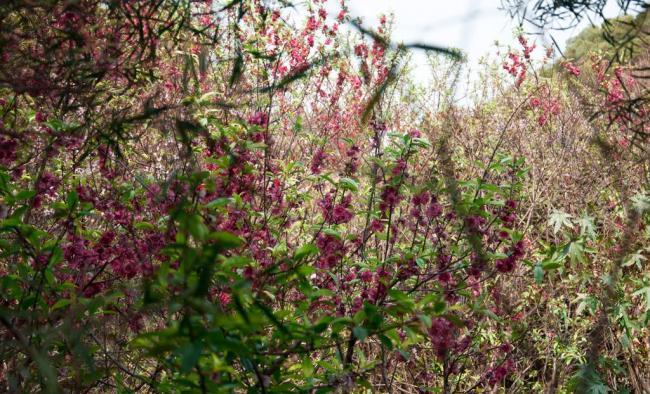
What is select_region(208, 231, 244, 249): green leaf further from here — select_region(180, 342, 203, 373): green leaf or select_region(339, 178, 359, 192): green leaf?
select_region(339, 178, 359, 192): green leaf

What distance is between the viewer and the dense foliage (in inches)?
77.2

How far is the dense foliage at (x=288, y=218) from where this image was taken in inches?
77.2

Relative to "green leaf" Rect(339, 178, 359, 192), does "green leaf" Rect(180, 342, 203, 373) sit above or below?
below

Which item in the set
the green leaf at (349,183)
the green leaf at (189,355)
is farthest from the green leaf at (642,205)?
the green leaf at (189,355)

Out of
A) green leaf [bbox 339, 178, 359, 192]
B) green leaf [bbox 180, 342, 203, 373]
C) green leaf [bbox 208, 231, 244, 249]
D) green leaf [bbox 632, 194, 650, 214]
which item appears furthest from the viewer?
green leaf [bbox 339, 178, 359, 192]

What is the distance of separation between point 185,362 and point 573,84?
5764 mm

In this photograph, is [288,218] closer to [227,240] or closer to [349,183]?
[349,183]

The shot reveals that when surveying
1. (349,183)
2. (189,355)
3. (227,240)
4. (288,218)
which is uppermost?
(288,218)

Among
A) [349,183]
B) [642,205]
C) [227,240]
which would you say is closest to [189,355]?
[227,240]

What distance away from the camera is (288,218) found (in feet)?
11.6

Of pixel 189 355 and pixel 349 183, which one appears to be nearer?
pixel 189 355

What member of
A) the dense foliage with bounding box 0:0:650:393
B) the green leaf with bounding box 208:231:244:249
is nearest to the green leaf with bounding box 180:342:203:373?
the dense foliage with bounding box 0:0:650:393

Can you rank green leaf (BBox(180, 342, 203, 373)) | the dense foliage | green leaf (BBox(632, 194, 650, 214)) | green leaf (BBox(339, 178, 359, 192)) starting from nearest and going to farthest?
1. green leaf (BBox(180, 342, 203, 373))
2. the dense foliage
3. green leaf (BBox(632, 194, 650, 214))
4. green leaf (BBox(339, 178, 359, 192))

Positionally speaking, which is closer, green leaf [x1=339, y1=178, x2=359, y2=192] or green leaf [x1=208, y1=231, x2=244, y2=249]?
green leaf [x1=208, y1=231, x2=244, y2=249]
